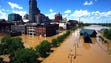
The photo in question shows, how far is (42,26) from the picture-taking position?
303ft

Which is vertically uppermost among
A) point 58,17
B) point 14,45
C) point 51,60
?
point 58,17

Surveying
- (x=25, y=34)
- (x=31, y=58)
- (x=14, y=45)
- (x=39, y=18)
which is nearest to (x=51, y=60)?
(x=31, y=58)

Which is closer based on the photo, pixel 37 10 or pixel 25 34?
pixel 25 34

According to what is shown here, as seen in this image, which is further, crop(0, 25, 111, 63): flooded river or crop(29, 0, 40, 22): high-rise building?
crop(29, 0, 40, 22): high-rise building

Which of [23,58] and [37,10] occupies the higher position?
[37,10]

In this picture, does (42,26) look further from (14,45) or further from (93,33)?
(14,45)

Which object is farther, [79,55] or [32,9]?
[32,9]

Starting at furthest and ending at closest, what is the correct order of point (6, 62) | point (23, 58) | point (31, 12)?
point (31, 12), point (6, 62), point (23, 58)

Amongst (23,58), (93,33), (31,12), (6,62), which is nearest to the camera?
(23,58)

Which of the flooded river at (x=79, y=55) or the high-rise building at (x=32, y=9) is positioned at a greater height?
the high-rise building at (x=32, y=9)

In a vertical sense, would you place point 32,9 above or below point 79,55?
above

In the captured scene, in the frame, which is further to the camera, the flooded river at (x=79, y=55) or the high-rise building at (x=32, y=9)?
the high-rise building at (x=32, y=9)

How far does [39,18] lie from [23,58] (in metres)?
151

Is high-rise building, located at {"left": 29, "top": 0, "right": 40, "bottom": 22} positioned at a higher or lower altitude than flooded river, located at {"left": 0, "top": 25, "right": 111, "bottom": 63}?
higher
